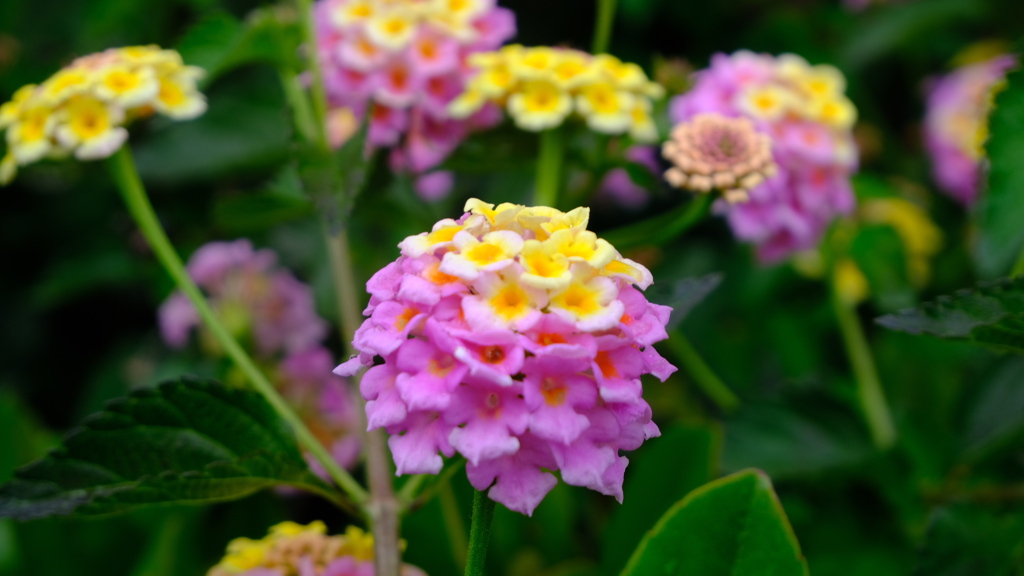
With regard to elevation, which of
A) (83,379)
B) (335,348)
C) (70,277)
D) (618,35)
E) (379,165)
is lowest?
(83,379)

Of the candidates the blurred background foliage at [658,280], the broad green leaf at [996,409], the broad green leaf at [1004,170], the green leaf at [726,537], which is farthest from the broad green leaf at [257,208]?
the broad green leaf at [996,409]

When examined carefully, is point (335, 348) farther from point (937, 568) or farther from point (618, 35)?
point (937, 568)

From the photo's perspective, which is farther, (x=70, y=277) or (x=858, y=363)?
(x=70, y=277)

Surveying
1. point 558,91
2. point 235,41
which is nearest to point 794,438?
point 558,91

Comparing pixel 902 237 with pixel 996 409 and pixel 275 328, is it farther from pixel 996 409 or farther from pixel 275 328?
pixel 275 328

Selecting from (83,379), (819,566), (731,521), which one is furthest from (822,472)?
(83,379)

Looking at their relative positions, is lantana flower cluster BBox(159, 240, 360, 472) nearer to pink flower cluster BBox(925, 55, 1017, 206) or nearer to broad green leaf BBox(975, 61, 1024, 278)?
broad green leaf BBox(975, 61, 1024, 278)

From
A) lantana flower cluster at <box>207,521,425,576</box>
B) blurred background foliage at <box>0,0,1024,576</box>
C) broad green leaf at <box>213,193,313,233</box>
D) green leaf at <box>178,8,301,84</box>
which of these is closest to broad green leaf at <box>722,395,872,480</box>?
blurred background foliage at <box>0,0,1024,576</box>
